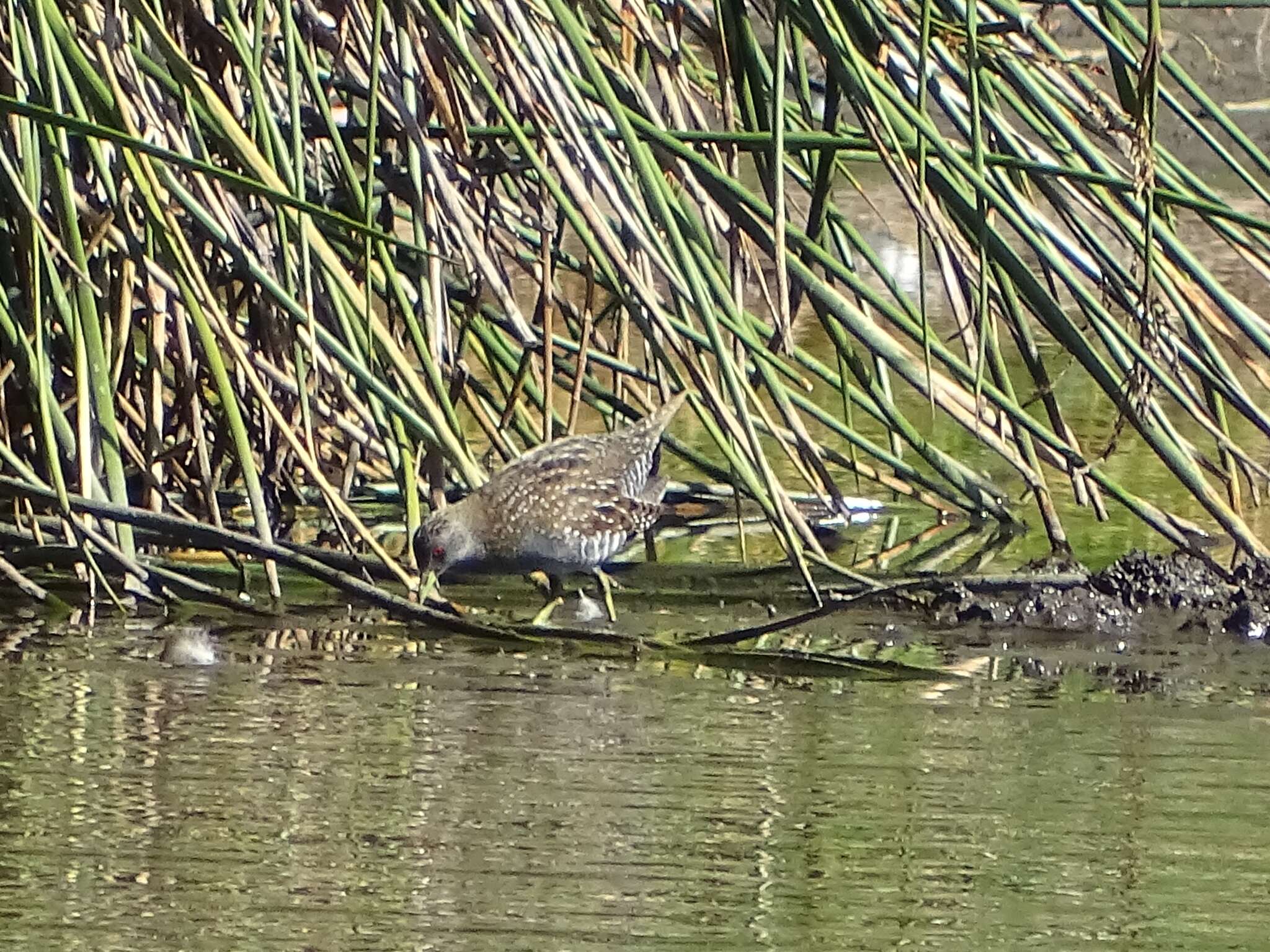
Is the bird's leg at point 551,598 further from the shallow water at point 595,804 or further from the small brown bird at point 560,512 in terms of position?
the shallow water at point 595,804

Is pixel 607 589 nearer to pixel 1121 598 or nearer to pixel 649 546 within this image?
pixel 649 546

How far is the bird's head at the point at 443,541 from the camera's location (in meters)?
4.39

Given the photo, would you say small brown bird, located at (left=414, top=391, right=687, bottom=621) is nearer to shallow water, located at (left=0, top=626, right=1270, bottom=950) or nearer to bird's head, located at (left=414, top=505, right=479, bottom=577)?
bird's head, located at (left=414, top=505, right=479, bottom=577)

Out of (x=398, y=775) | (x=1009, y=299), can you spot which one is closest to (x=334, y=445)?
(x=1009, y=299)

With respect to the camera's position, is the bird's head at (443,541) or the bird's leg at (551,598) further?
the bird's leg at (551,598)

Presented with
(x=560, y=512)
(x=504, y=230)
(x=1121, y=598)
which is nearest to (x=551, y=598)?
(x=560, y=512)

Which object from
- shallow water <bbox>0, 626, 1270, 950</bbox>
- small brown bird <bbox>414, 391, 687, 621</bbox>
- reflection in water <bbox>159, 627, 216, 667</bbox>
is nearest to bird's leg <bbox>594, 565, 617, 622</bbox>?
small brown bird <bbox>414, 391, 687, 621</bbox>

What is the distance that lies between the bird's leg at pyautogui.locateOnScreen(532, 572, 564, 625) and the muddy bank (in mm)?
678

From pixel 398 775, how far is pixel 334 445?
179 cm

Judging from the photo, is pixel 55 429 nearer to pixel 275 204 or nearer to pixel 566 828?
pixel 275 204

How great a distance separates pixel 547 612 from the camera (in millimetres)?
4543

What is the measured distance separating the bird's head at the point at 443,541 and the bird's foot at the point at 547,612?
17 cm

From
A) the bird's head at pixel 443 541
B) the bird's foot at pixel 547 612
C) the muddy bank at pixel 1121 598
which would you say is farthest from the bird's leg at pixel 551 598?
the muddy bank at pixel 1121 598

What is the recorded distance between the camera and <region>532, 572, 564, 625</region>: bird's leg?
4516 mm
